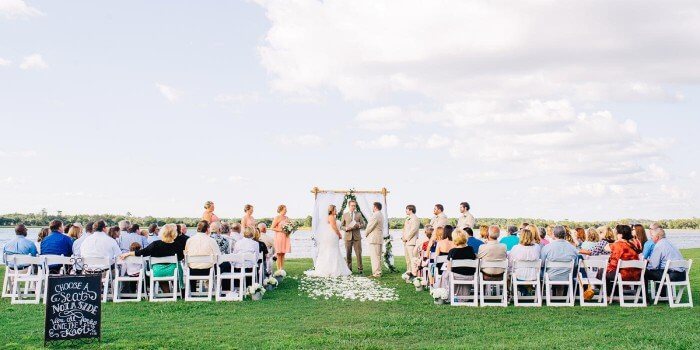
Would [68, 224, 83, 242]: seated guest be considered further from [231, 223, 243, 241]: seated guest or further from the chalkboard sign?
the chalkboard sign

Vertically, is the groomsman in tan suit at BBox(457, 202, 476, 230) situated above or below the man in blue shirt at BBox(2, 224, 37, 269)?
above

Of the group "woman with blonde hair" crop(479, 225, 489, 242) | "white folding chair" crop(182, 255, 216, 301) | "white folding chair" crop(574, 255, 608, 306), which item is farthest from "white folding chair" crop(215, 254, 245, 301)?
"white folding chair" crop(574, 255, 608, 306)

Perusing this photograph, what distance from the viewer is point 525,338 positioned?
25.8 ft

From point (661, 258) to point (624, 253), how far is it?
0.61m

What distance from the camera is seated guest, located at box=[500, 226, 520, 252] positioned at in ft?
42.8

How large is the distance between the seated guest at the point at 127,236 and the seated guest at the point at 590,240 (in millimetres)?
9243

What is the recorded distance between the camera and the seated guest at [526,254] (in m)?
11.1

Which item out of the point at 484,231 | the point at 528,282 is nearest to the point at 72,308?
the point at 528,282

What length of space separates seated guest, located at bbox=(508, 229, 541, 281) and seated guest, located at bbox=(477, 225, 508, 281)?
239 mm

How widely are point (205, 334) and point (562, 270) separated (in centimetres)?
635

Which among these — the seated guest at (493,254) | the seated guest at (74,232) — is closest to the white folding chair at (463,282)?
the seated guest at (493,254)

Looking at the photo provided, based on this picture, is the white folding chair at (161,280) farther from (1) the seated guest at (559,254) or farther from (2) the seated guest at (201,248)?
(1) the seated guest at (559,254)

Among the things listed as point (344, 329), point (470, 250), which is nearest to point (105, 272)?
point (344, 329)

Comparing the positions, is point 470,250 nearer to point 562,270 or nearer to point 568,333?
point 562,270
